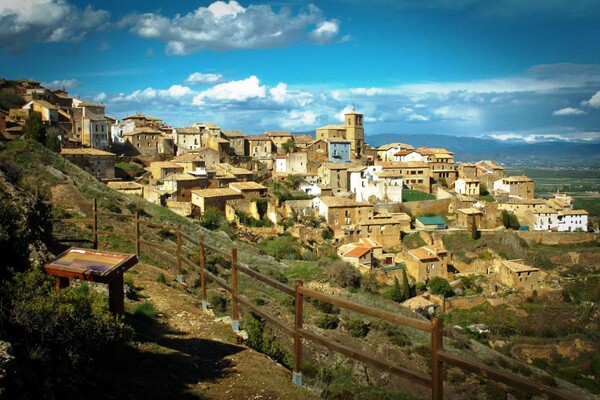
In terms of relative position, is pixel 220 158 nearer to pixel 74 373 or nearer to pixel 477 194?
pixel 477 194

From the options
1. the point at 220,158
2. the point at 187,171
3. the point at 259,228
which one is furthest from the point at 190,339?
the point at 220,158

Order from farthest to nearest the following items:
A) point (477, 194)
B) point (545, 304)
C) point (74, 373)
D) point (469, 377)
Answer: point (477, 194) < point (545, 304) < point (469, 377) < point (74, 373)

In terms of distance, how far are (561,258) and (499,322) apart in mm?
16516

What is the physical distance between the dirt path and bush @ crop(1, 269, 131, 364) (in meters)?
0.87

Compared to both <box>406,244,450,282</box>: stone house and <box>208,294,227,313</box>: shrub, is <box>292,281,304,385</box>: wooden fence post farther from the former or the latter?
<box>406,244,450,282</box>: stone house

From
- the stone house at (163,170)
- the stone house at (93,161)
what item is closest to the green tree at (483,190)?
the stone house at (163,170)

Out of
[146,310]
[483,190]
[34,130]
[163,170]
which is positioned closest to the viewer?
[146,310]

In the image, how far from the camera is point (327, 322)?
14.0 m

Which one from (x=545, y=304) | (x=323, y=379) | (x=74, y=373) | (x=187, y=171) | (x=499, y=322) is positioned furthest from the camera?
(x=187, y=171)

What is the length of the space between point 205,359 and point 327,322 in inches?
299

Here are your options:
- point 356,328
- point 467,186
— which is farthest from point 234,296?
point 467,186

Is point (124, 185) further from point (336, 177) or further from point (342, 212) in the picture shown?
point (336, 177)

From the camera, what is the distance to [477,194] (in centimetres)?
6172

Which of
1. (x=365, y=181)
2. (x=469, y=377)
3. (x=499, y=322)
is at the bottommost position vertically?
(x=499, y=322)
